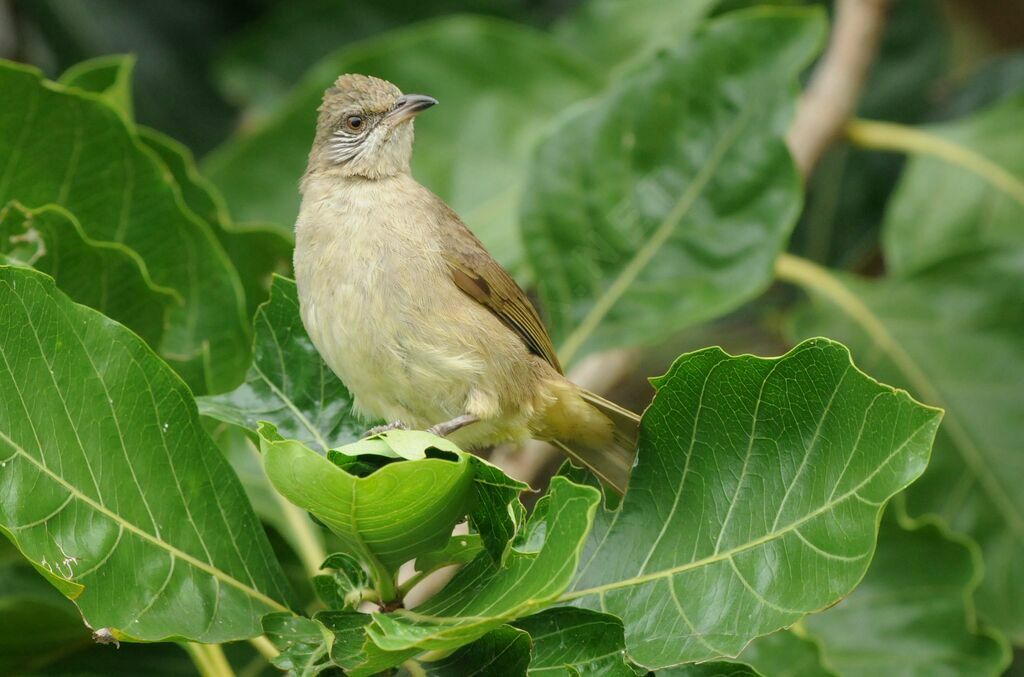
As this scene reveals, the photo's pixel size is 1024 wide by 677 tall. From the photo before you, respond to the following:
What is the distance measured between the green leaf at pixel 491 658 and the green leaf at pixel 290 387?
59cm

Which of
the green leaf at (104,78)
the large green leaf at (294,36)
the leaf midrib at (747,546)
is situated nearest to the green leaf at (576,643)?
the leaf midrib at (747,546)

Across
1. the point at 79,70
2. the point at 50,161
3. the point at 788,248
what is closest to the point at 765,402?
the point at 50,161

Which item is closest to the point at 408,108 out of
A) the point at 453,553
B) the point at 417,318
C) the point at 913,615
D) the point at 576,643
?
the point at 417,318

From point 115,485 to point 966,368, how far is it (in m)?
3.10

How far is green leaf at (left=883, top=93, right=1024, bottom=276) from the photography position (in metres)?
4.56

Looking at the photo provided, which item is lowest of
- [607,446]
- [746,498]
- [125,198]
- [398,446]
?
[607,446]

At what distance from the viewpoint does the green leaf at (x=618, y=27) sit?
17.0ft

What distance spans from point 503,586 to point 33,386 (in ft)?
3.01

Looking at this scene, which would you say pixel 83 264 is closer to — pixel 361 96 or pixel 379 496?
pixel 361 96

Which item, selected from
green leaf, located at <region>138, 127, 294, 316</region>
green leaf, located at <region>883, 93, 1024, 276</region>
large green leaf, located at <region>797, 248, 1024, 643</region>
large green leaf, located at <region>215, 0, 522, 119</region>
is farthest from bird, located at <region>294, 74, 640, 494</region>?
large green leaf, located at <region>215, 0, 522, 119</region>

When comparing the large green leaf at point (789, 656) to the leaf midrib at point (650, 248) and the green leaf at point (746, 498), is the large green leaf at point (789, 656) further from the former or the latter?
the leaf midrib at point (650, 248)

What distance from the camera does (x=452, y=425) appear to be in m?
2.92

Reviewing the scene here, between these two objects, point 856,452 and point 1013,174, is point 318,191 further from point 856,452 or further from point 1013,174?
point 1013,174

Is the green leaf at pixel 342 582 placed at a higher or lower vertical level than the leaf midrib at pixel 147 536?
lower
